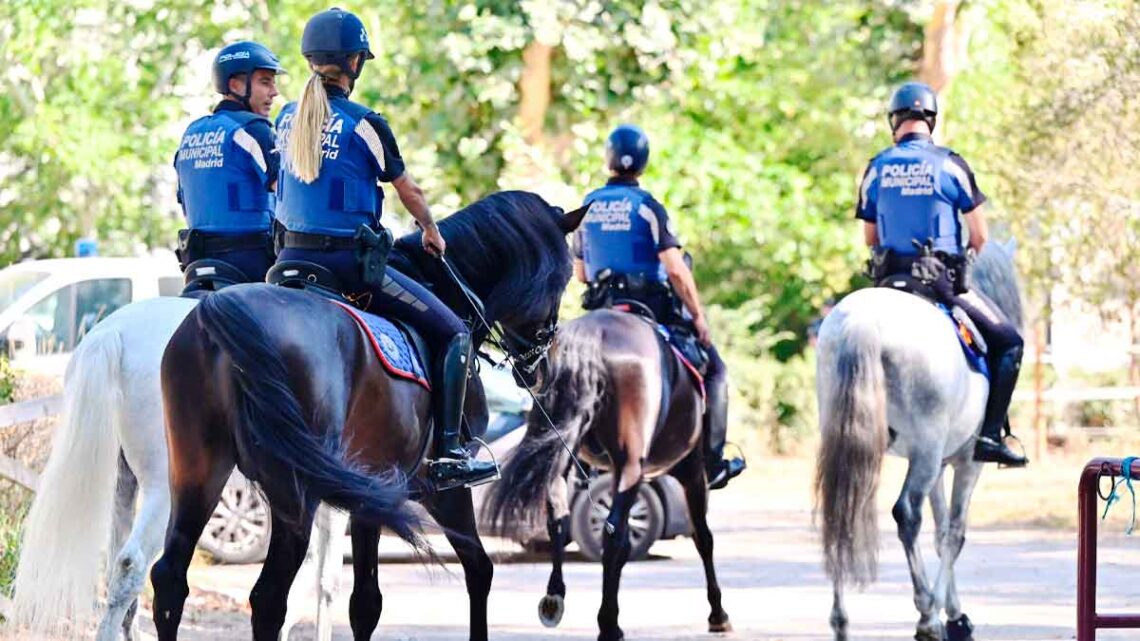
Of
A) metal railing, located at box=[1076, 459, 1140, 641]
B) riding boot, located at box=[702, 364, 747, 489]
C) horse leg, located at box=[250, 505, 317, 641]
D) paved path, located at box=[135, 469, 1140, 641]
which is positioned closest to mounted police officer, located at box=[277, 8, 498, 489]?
horse leg, located at box=[250, 505, 317, 641]

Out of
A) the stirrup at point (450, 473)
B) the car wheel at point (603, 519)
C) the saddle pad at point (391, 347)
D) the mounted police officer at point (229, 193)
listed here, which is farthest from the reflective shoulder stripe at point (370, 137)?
the car wheel at point (603, 519)

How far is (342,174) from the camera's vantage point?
878 centimetres

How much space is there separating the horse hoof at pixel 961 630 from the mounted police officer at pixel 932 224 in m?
0.95

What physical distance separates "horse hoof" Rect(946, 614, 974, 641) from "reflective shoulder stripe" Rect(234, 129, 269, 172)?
4823 millimetres

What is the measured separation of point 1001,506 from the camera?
75.1 ft

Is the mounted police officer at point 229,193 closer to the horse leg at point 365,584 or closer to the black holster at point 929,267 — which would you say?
the horse leg at point 365,584

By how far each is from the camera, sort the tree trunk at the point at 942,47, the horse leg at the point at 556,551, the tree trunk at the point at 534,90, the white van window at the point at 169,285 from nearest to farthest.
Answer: the horse leg at the point at 556,551
the white van window at the point at 169,285
the tree trunk at the point at 534,90
the tree trunk at the point at 942,47

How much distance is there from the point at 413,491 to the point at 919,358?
3.85 m

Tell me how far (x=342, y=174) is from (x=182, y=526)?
1627mm

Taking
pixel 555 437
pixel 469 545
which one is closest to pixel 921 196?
pixel 555 437

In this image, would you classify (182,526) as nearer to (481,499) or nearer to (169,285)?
(481,499)

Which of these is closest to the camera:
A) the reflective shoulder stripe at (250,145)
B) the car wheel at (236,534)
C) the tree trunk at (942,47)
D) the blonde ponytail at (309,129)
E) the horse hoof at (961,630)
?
the blonde ponytail at (309,129)

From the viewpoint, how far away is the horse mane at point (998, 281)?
42.4 feet

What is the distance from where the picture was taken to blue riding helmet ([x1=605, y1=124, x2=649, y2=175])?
12820mm
